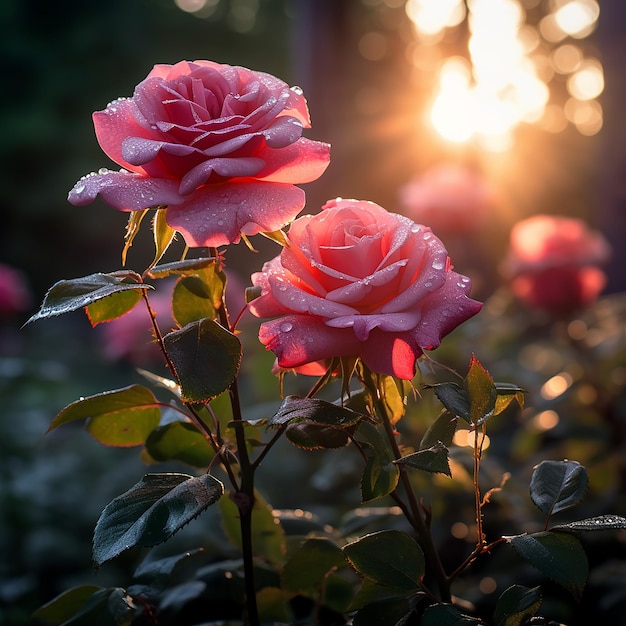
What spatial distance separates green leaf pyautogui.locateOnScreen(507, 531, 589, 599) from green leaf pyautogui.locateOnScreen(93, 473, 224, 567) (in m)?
0.22

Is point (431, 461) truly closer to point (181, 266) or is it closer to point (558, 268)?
point (181, 266)

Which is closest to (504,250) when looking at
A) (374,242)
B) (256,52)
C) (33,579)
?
(33,579)

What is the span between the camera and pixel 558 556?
0.50 m

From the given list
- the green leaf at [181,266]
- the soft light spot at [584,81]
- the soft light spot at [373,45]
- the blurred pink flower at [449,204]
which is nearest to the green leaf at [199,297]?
the green leaf at [181,266]

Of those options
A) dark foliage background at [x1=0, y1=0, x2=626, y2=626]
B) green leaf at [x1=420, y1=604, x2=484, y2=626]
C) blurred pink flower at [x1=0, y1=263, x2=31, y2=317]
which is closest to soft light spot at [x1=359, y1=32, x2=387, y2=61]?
dark foliage background at [x1=0, y1=0, x2=626, y2=626]

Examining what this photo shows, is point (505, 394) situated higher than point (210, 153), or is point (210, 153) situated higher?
point (210, 153)

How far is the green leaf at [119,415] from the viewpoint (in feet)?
1.97

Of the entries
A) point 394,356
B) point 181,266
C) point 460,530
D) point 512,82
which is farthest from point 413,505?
point 512,82

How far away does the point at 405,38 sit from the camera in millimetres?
8609

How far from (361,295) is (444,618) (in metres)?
0.23

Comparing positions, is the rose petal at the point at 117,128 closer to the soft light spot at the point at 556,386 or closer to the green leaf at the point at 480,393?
the green leaf at the point at 480,393

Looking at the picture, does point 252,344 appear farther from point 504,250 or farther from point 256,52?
point 256,52

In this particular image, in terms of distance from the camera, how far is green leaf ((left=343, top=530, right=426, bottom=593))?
0.54 meters

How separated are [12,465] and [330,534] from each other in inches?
52.3
